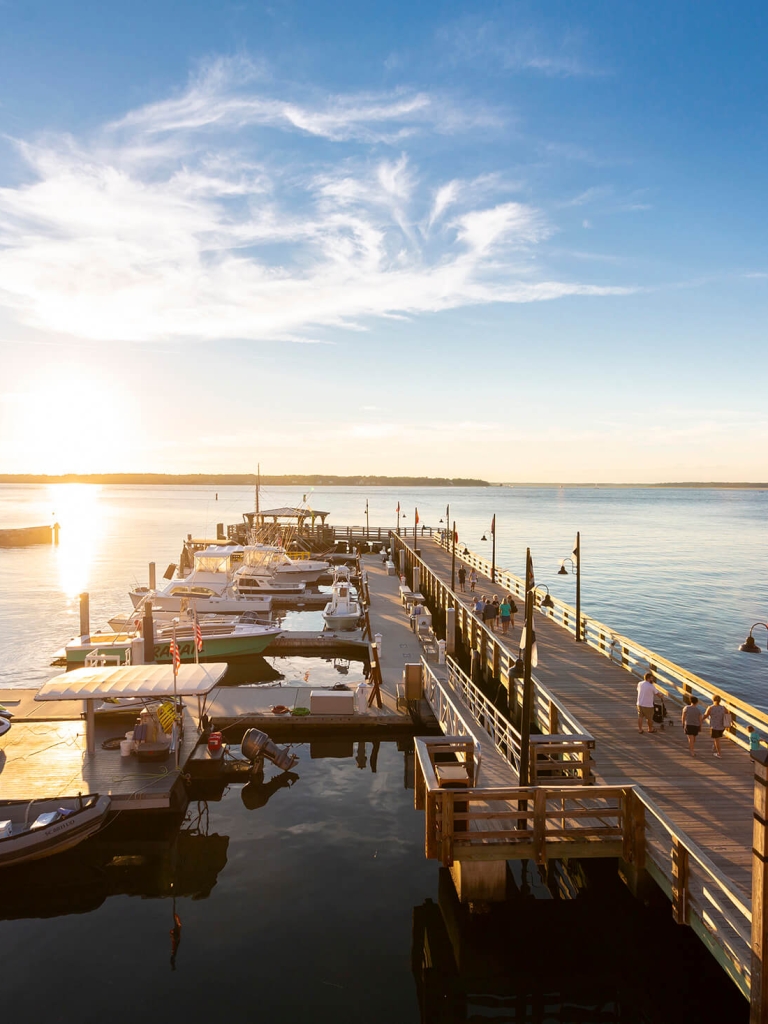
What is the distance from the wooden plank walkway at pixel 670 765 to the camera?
1112 centimetres

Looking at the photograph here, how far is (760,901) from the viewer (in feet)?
26.0

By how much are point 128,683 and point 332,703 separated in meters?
6.37

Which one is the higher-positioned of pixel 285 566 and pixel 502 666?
pixel 285 566

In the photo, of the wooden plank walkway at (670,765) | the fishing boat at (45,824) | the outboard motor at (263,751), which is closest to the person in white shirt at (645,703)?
the wooden plank walkway at (670,765)

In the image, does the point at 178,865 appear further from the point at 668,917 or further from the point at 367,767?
the point at 668,917

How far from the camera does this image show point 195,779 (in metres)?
17.9

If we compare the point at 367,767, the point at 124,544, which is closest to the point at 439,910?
the point at 367,767

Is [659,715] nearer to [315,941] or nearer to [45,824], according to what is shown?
[315,941]

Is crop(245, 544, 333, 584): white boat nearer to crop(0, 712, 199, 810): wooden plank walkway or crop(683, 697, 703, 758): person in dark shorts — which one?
crop(0, 712, 199, 810): wooden plank walkway

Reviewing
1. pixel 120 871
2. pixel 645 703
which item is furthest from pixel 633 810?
pixel 120 871

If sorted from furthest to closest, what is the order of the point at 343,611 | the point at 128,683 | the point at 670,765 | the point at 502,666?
1. the point at 343,611
2. the point at 502,666
3. the point at 128,683
4. the point at 670,765

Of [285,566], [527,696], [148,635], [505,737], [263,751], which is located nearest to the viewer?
[527,696]

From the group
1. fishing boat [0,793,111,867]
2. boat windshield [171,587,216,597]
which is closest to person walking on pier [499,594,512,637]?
fishing boat [0,793,111,867]

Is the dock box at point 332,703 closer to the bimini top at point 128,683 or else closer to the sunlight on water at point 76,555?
the bimini top at point 128,683
